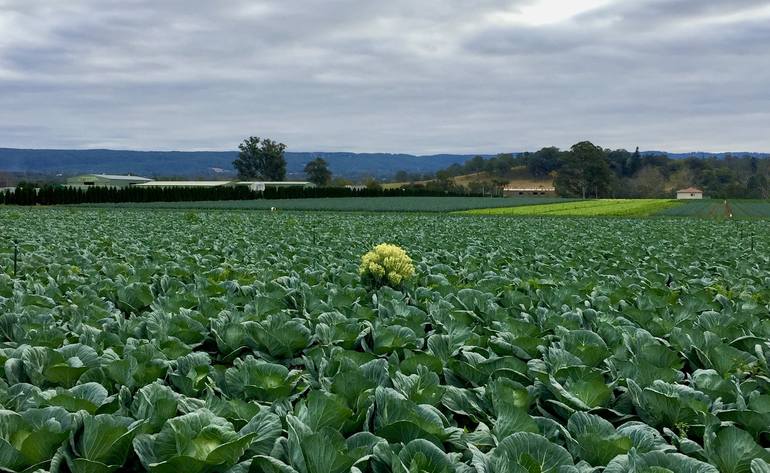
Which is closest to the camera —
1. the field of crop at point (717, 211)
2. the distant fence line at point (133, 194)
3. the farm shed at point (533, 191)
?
the field of crop at point (717, 211)

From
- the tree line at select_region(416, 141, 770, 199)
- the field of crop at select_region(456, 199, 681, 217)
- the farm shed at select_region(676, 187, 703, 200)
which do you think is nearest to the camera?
the field of crop at select_region(456, 199, 681, 217)

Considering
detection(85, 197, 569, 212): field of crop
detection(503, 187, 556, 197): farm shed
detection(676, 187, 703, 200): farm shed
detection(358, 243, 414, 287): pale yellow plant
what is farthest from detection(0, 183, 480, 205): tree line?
detection(676, 187, 703, 200): farm shed

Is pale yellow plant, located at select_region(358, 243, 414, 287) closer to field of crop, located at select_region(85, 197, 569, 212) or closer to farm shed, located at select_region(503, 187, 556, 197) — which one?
field of crop, located at select_region(85, 197, 569, 212)

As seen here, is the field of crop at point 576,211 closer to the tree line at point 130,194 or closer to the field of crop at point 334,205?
the field of crop at point 334,205

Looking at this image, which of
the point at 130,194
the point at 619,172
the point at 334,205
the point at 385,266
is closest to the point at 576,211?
the point at 334,205

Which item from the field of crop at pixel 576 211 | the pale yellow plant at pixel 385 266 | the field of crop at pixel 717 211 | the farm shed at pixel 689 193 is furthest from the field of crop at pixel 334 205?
the farm shed at pixel 689 193

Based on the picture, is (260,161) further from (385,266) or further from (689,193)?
(385,266)

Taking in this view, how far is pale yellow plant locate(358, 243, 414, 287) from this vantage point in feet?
29.1

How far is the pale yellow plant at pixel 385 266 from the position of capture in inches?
349

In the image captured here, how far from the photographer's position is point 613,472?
285 cm

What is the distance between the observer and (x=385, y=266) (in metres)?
8.93

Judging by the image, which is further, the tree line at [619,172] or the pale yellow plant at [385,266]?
the tree line at [619,172]

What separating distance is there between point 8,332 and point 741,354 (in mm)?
5487

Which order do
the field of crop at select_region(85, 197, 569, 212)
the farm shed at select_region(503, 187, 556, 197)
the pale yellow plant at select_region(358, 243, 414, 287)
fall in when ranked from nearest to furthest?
the pale yellow plant at select_region(358, 243, 414, 287) → the field of crop at select_region(85, 197, 569, 212) → the farm shed at select_region(503, 187, 556, 197)
